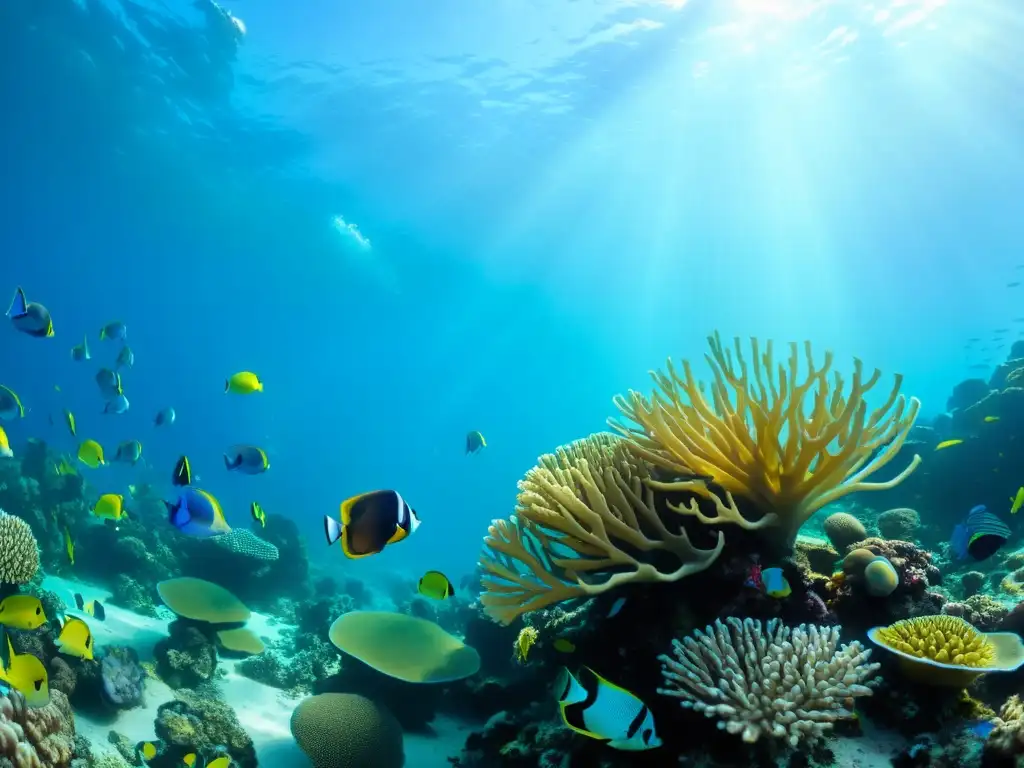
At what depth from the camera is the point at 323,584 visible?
1641 centimetres

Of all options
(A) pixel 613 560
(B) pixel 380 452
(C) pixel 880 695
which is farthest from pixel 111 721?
(B) pixel 380 452

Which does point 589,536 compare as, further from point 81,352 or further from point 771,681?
point 81,352

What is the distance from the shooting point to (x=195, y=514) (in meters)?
3.99

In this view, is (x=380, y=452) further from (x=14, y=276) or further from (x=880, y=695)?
(x=880, y=695)

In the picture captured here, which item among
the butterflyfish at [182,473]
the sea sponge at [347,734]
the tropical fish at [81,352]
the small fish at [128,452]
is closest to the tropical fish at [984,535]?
the sea sponge at [347,734]

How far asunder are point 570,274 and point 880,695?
52.3m

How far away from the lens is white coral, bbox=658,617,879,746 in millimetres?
2539

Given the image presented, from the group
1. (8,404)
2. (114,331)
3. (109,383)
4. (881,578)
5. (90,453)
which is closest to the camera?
(881,578)

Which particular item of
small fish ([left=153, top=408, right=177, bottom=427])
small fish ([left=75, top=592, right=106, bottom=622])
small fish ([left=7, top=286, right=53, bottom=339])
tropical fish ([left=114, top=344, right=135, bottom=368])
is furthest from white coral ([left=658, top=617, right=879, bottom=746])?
tropical fish ([left=114, top=344, right=135, bottom=368])

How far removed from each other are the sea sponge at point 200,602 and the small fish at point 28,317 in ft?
10.6

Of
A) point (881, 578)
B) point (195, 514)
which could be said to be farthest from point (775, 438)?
point (195, 514)

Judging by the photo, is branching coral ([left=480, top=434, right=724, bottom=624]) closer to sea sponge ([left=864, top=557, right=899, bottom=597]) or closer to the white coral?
the white coral

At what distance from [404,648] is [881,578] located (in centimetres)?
479

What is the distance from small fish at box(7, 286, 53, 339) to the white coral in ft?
22.7
